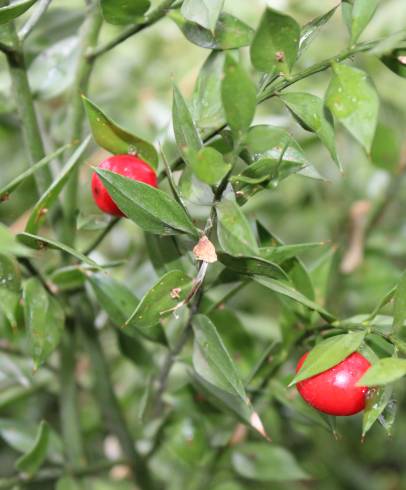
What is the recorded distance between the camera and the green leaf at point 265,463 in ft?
3.61

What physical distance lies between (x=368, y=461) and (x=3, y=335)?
0.82 meters

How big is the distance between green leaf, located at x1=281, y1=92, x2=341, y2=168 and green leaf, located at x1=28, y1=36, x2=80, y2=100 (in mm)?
469

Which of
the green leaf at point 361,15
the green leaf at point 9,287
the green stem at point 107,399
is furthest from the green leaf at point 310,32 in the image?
the green stem at point 107,399

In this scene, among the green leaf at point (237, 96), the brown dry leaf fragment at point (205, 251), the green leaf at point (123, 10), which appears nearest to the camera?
the green leaf at point (237, 96)

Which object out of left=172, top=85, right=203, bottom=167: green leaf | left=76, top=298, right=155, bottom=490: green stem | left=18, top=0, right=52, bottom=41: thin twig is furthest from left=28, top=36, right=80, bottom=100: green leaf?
left=172, top=85, right=203, bottom=167: green leaf

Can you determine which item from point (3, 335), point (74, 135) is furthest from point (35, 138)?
point (3, 335)

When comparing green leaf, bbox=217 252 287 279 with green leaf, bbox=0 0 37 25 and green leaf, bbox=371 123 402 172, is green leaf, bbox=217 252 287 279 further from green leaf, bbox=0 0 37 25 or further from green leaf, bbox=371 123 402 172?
green leaf, bbox=371 123 402 172

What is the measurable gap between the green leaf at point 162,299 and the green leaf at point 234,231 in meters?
0.08

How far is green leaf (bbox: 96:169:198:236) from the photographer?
0.64 meters

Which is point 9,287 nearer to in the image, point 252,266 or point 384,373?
point 252,266

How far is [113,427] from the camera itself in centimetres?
109

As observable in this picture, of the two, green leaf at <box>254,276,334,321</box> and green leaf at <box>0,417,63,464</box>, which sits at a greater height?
green leaf at <box>254,276,334,321</box>

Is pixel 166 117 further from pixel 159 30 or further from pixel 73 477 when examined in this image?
pixel 73 477

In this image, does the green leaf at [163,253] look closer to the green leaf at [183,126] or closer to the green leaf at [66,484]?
the green leaf at [183,126]
